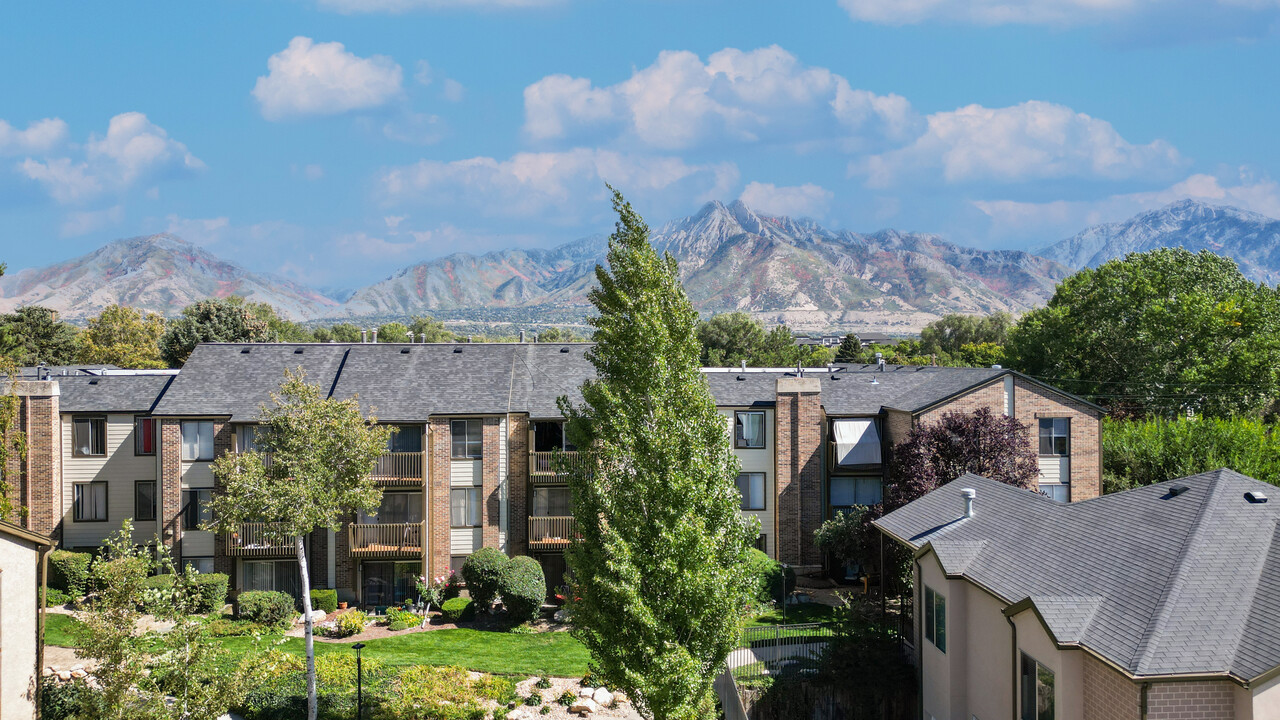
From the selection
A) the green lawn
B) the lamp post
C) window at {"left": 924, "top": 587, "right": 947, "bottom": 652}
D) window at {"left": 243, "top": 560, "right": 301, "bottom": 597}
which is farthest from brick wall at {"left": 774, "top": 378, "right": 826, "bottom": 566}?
window at {"left": 243, "top": 560, "right": 301, "bottom": 597}

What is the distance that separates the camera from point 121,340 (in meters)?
87.6

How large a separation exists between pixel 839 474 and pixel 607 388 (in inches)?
882

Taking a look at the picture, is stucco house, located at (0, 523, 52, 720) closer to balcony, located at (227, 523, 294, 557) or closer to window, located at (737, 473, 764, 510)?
balcony, located at (227, 523, 294, 557)

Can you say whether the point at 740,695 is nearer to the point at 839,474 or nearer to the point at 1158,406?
the point at 839,474

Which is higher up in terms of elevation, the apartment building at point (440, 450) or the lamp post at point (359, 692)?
the apartment building at point (440, 450)

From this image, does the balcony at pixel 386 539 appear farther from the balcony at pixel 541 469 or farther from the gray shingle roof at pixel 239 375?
the gray shingle roof at pixel 239 375

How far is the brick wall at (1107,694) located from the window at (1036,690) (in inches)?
32.3

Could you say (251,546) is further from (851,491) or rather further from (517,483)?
(851,491)

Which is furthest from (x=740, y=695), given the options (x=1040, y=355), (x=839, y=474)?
(x=1040, y=355)

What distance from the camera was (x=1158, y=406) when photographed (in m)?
55.7

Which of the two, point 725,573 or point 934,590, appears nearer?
point 725,573

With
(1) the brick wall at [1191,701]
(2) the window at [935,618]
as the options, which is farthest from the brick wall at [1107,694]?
(2) the window at [935,618]

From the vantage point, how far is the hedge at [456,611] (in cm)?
3406

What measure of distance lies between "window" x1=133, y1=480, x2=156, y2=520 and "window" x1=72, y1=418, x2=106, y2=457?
7.46ft
